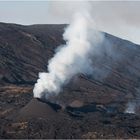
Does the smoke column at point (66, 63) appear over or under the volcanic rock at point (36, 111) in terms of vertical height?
over

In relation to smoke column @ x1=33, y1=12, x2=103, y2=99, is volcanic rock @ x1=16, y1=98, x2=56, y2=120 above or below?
below

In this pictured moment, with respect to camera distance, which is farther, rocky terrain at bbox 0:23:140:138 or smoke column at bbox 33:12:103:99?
smoke column at bbox 33:12:103:99

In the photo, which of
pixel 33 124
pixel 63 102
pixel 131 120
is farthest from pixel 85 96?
pixel 33 124

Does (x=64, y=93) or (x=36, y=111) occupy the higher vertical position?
(x=64, y=93)

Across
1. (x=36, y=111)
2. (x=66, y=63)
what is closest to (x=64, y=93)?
(x=66, y=63)

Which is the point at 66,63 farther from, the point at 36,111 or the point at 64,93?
the point at 36,111

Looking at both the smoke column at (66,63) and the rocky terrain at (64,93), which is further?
the smoke column at (66,63)

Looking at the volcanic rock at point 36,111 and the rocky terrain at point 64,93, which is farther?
the volcanic rock at point 36,111

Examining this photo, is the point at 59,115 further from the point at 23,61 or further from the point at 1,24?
the point at 1,24
